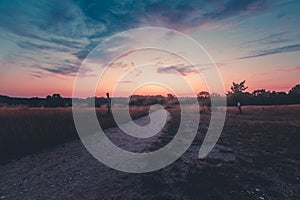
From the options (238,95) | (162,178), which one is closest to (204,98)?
(238,95)

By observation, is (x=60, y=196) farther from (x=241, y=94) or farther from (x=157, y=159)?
(x=241, y=94)

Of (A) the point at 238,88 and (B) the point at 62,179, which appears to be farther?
(A) the point at 238,88

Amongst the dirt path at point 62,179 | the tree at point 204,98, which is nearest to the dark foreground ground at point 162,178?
the dirt path at point 62,179

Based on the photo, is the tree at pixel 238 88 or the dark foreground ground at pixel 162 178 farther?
the tree at pixel 238 88

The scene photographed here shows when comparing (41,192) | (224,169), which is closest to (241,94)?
(224,169)

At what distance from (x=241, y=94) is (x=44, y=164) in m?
67.9

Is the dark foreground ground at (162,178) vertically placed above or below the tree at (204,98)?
below

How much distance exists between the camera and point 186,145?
10.6 meters

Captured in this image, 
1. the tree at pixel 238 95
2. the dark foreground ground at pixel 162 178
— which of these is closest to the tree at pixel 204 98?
the tree at pixel 238 95

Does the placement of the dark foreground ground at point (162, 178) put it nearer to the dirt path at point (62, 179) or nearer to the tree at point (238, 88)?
the dirt path at point (62, 179)

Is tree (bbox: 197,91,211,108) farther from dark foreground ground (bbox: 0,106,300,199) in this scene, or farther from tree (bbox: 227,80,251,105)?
dark foreground ground (bbox: 0,106,300,199)

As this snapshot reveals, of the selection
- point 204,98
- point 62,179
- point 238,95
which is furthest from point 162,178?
point 238,95

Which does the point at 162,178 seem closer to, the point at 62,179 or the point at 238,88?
the point at 62,179

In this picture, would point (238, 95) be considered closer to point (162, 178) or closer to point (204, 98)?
point (204, 98)
